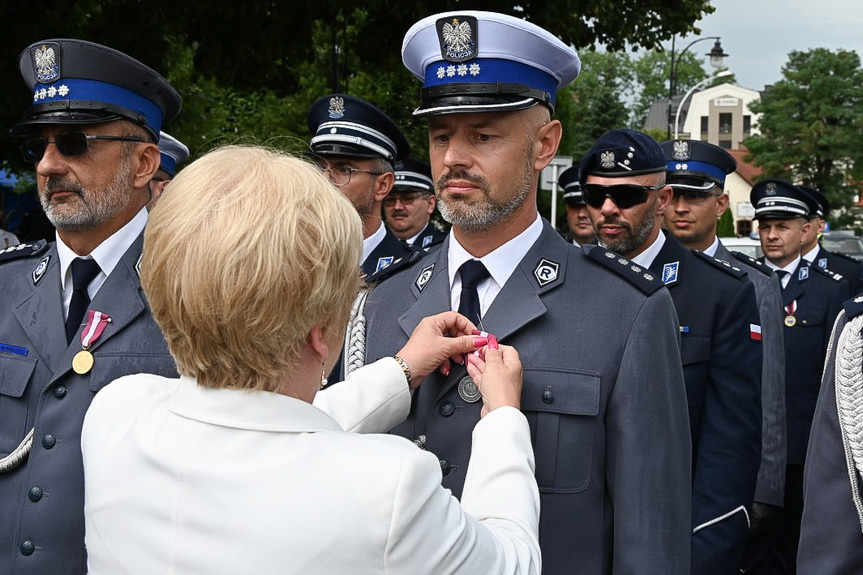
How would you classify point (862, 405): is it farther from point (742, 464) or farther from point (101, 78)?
point (101, 78)

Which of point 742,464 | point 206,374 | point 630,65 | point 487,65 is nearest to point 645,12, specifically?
point 742,464

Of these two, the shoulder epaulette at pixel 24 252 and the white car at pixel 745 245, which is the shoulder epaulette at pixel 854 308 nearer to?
the shoulder epaulette at pixel 24 252

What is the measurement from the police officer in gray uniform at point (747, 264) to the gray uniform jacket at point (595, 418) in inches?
109

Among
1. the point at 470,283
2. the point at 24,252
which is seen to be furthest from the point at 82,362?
the point at 470,283

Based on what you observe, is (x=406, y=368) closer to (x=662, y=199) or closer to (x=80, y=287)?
(x=80, y=287)

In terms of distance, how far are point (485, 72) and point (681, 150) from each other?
4.23 metres

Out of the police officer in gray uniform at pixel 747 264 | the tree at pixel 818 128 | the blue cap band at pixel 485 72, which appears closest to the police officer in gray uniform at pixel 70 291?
the blue cap band at pixel 485 72

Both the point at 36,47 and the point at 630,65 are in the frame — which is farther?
the point at 630,65

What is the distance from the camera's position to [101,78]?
3420mm

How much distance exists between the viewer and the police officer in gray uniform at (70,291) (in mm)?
3041

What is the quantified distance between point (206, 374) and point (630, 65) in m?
105

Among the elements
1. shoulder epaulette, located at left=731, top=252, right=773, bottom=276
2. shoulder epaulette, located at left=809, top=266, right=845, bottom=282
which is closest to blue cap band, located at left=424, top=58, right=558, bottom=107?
shoulder epaulette, located at left=731, top=252, right=773, bottom=276

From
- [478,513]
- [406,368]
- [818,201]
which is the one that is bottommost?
[478,513]

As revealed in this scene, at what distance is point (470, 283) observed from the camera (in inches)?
120
